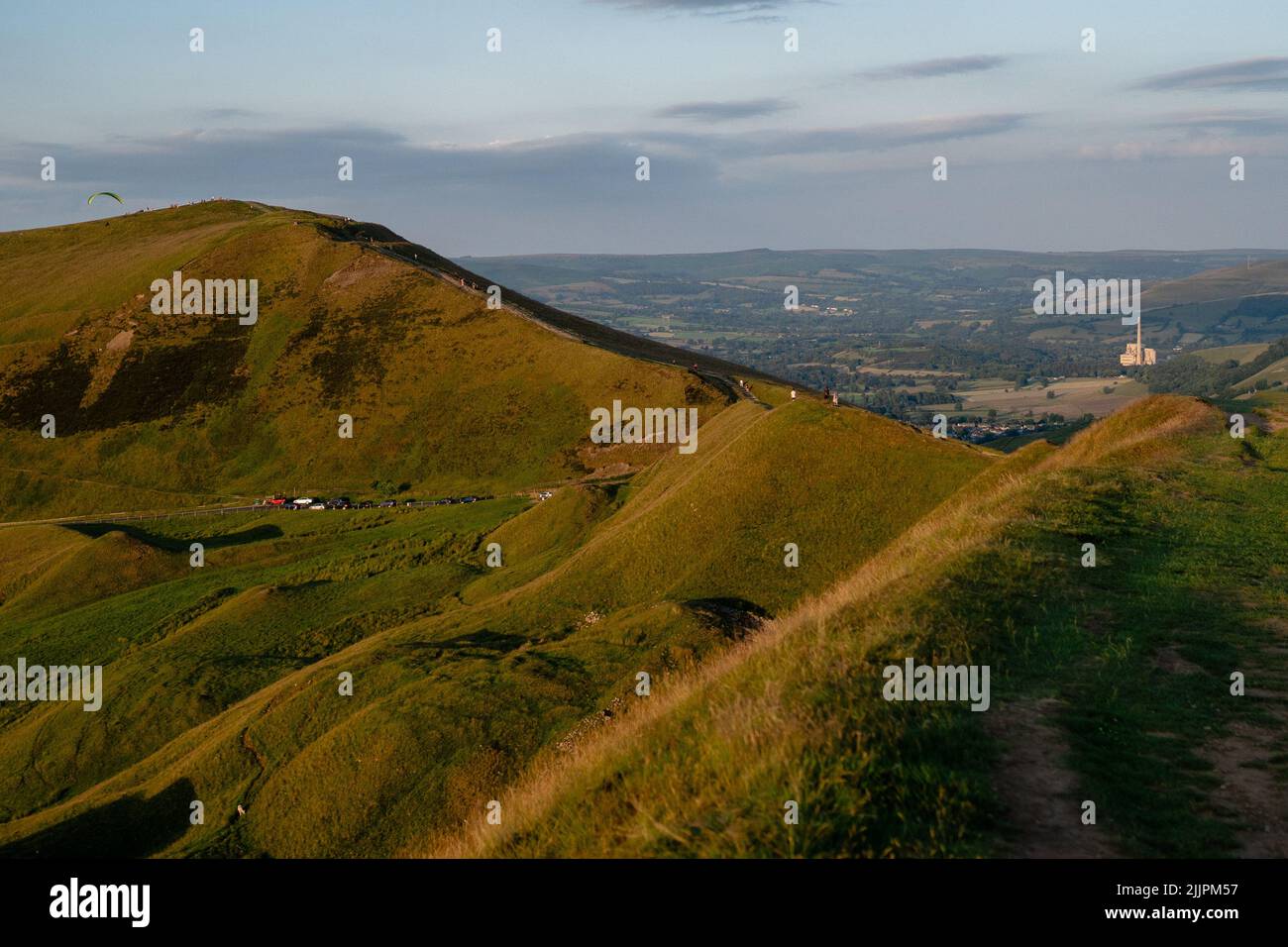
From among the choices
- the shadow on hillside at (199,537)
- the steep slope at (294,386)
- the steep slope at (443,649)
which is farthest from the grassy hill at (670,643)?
the steep slope at (294,386)

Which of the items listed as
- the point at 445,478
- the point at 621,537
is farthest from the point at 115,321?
the point at 621,537

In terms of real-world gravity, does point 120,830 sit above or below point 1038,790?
below

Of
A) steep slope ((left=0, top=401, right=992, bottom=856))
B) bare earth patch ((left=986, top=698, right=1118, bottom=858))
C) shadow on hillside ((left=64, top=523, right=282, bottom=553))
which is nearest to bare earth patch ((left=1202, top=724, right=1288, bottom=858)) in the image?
bare earth patch ((left=986, top=698, right=1118, bottom=858))

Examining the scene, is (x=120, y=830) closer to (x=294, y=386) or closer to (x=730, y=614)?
(x=730, y=614)

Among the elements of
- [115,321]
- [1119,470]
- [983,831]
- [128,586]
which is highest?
[115,321]

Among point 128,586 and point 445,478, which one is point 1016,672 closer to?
point 128,586

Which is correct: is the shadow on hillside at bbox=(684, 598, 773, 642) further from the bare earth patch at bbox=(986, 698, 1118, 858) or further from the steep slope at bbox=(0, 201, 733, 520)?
the steep slope at bbox=(0, 201, 733, 520)

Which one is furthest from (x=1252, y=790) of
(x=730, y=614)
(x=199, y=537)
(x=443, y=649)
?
(x=199, y=537)
